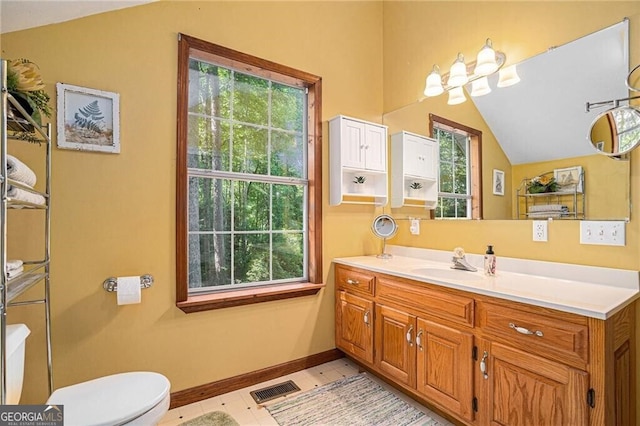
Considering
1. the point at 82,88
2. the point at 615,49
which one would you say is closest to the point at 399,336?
the point at 615,49

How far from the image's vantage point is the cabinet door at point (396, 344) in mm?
1876

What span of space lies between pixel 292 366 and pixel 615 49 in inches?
109

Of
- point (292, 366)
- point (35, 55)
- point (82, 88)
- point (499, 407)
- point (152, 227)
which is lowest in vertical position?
point (292, 366)

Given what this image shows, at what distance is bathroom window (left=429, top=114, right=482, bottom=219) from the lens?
2.21 m

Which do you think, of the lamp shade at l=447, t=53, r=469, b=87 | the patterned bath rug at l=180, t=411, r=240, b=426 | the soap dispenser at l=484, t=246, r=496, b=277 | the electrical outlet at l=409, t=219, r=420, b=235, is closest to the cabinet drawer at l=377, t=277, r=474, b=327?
the soap dispenser at l=484, t=246, r=496, b=277

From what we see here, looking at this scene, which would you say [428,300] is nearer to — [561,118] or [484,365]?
[484,365]

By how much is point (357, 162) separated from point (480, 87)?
1013 millimetres

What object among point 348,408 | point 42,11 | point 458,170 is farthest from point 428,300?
point 42,11

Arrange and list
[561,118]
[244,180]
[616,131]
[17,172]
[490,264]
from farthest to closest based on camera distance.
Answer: [244,180]
[490,264]
[561,118]
[616,131]
[17,172]

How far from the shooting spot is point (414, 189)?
265 centimetres

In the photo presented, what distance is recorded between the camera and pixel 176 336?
1944 millimetres

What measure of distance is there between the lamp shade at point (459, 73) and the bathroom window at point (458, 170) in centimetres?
28

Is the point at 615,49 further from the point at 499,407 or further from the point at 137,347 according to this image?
the point at 137,347

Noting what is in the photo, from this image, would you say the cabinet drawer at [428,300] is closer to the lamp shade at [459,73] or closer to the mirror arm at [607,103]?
the mirror arm at [607,103]
